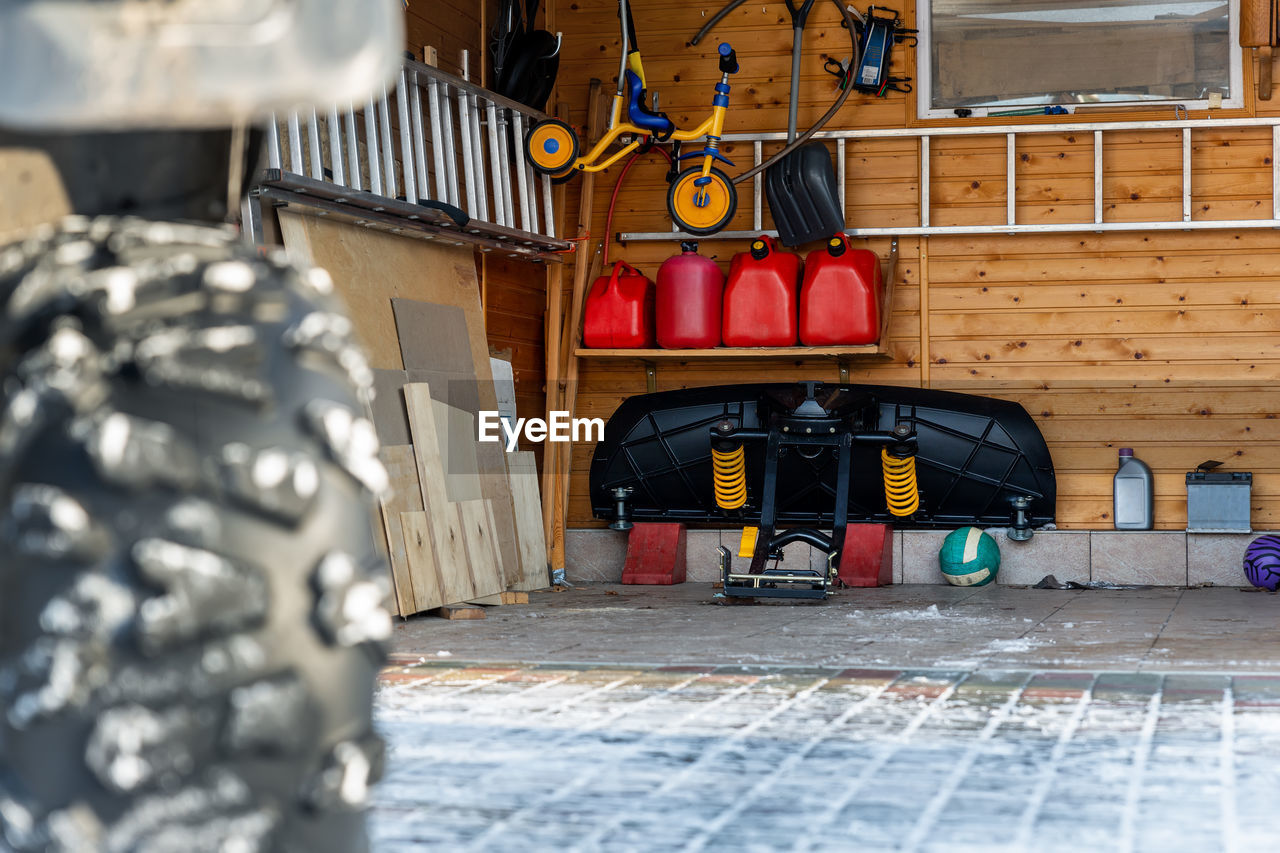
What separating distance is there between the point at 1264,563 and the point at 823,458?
2.16 m

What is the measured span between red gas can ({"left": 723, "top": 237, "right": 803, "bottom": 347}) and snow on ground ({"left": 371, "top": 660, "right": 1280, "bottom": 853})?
12.5 feet

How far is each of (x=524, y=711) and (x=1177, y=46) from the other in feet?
19.3

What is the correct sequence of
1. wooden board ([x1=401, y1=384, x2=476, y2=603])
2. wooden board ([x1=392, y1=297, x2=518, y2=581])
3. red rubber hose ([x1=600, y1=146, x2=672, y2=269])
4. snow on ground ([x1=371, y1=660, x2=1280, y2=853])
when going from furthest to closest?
red rubber hose ([x1=600, y1=146, x2=672, y2=269]), wooden board ([x1=392, y1=297, x2=518, y2=581]), wooden board ([x1=401, y1=384, x2=476, y2=603]), snow on ground ([x1=371, y1=660, x2=1280, y2=853])

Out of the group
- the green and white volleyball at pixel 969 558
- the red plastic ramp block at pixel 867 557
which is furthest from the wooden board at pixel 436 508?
the green and white volleyball at pixel 969 558

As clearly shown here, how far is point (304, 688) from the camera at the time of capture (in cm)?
88

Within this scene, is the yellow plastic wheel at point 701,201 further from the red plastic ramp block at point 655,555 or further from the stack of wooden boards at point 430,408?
the red plastic ramp block at point 655,555

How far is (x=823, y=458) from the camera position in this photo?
7.16 m

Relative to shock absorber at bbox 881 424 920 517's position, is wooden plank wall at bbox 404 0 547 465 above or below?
above

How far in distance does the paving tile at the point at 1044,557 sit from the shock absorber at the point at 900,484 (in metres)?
0.54

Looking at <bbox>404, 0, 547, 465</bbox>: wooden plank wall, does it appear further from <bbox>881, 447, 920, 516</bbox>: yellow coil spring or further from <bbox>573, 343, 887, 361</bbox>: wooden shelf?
<bbox>881, 447, 920, 516</bbox>: yellow coil spring

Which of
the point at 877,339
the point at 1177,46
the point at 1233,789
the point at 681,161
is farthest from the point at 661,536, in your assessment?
the point at 1233,789

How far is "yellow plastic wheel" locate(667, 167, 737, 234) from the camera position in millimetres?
7262

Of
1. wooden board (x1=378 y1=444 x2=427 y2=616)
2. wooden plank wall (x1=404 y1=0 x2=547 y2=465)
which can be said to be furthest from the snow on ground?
wooden plank wall (x1=404 y1=0 x2=547 y2=465)

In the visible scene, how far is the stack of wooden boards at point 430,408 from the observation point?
215 inches
